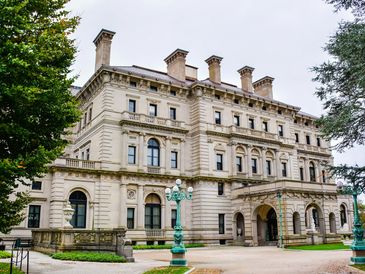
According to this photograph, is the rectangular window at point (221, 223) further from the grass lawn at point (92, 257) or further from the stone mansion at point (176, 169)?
the grass lawn at point (92, 257)

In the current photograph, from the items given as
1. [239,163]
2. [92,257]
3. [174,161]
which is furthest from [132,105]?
[92,257]

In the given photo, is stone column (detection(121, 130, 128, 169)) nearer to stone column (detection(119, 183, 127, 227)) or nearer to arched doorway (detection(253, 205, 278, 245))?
stone column (detection(119, 183, 127, 227))

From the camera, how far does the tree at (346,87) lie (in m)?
13.8

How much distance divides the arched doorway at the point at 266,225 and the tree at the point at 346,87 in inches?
930

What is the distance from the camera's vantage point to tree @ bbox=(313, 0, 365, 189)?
1380 centimetres

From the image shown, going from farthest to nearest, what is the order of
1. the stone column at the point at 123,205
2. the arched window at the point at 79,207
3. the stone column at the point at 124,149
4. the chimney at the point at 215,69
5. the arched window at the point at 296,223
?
the chimney at the point at 215,69 → the stone column at the point at 124,149 → the stone column at the point at 123,205 → the arched window at the point at 296,223 → the arched window at the point at 79,207

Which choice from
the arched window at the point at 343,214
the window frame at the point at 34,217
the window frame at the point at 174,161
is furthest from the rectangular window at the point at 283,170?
the window frame at the point at 34,217

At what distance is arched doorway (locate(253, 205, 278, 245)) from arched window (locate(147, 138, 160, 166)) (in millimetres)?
11615

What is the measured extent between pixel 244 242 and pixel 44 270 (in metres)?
24.7

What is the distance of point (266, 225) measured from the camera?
39.7 m

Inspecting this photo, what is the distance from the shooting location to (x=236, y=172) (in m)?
41.5

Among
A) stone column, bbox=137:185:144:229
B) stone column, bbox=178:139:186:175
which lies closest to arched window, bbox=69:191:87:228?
stone column, bbox=137:185:144:229

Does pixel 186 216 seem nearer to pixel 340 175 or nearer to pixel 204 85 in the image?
pixel 204 85

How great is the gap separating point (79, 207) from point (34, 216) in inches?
148
